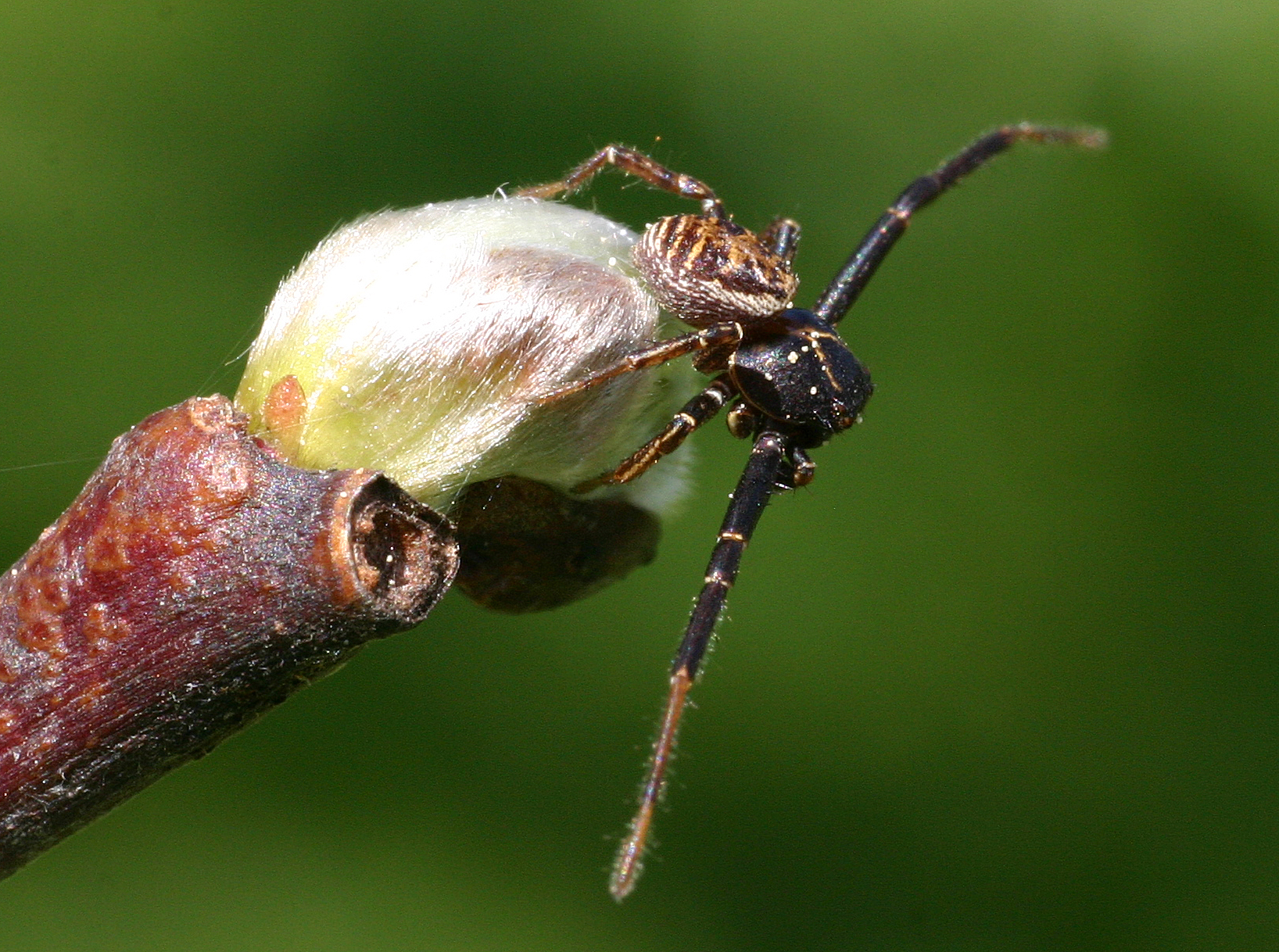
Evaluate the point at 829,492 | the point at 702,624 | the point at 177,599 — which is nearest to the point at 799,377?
the point at 702,624

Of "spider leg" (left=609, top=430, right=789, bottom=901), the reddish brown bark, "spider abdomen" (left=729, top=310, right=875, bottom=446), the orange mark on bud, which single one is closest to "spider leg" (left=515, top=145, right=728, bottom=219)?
"spider abdomen" (left=729, top=310, right=875, bottom=446)

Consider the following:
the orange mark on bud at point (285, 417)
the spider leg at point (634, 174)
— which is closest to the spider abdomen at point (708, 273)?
the spider leg at point (634, 174)

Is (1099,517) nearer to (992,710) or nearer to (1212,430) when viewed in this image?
(1212,430)

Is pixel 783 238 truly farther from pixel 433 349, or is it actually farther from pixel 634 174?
pixel 433 349

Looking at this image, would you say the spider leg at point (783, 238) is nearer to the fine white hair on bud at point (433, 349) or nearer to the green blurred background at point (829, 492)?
the fine white hair on bud at point (433, 349)

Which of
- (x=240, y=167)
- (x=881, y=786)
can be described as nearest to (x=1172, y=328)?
(x=881, y=786)
